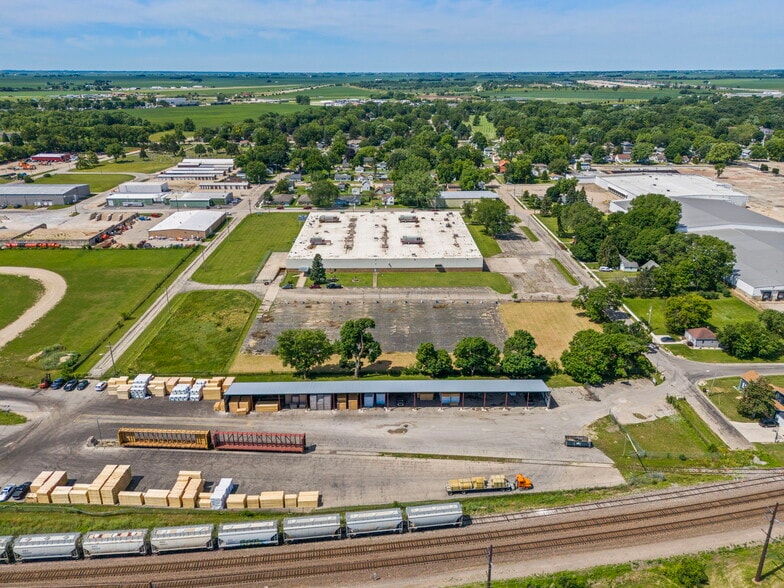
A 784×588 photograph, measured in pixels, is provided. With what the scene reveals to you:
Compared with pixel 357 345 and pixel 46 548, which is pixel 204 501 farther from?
pixel 357 345

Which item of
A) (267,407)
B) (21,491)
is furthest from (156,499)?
(267,407)

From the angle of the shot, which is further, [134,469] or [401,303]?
[401,303]

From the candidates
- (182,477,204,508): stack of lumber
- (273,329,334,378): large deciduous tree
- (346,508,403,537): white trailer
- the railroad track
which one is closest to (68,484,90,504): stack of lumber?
the railroad track

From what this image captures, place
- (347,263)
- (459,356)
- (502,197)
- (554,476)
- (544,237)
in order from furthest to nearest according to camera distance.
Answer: (502,197) → (544,237) → (347,263) → (459,356) → (554,476)

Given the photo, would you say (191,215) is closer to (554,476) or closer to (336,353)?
(336,353)

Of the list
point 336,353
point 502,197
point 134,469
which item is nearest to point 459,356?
point 336,353

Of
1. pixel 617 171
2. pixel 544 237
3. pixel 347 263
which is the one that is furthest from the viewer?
pixel 617 171

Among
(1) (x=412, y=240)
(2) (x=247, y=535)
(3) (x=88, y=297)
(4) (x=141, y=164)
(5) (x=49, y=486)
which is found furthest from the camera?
(4) (x=141, y=164)
